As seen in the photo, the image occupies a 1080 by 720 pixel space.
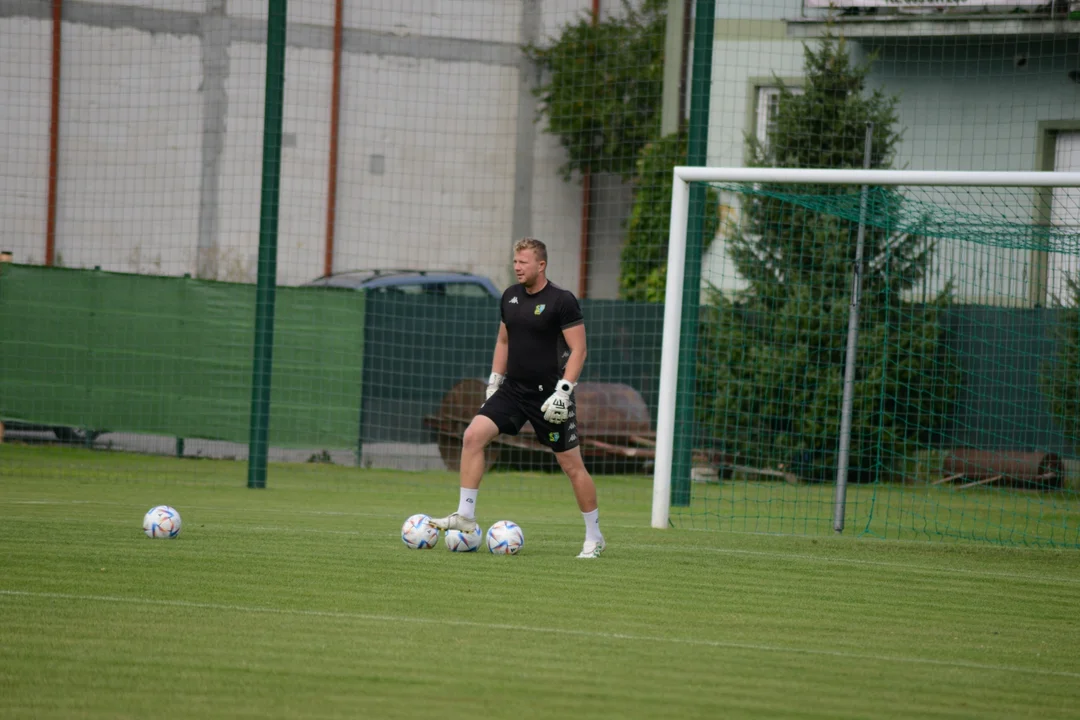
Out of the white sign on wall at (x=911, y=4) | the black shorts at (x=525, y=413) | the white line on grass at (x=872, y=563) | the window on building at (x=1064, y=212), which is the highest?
the white sign on wall at (x=911, y=4)

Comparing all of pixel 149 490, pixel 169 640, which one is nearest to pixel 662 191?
pixel 149 490

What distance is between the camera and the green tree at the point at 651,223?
24.6m

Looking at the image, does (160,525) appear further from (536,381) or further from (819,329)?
(819,329)

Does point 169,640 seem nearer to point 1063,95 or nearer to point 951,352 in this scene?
point 951,352

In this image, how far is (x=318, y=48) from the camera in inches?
1108

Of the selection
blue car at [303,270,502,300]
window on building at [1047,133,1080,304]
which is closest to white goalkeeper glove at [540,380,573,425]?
window on building at [1047,133,1080,304]

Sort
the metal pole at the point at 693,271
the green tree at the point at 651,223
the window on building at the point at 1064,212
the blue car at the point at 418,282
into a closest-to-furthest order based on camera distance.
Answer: the metal pole at the point at 693,271 < the window on building at the point at 1064,212 < the blue car at the point at 418,282 < the green tree at the point at 651,223

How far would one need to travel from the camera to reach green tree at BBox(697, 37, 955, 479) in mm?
16453

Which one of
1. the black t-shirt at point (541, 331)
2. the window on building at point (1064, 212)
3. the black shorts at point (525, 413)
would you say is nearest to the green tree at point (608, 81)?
the window on building at point (1064, 212)

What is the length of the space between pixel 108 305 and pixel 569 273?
46.1 feet

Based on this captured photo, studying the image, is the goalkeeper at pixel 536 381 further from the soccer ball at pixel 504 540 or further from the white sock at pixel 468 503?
the soccer ball at pixel 504 540

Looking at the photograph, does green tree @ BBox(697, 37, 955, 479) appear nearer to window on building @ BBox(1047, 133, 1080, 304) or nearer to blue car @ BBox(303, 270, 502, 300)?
window on building @ BBox(1047, 133, 1080, 304)

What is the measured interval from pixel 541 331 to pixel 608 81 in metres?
20.3

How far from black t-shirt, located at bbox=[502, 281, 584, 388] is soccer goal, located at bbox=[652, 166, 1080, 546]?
3.64 meters
